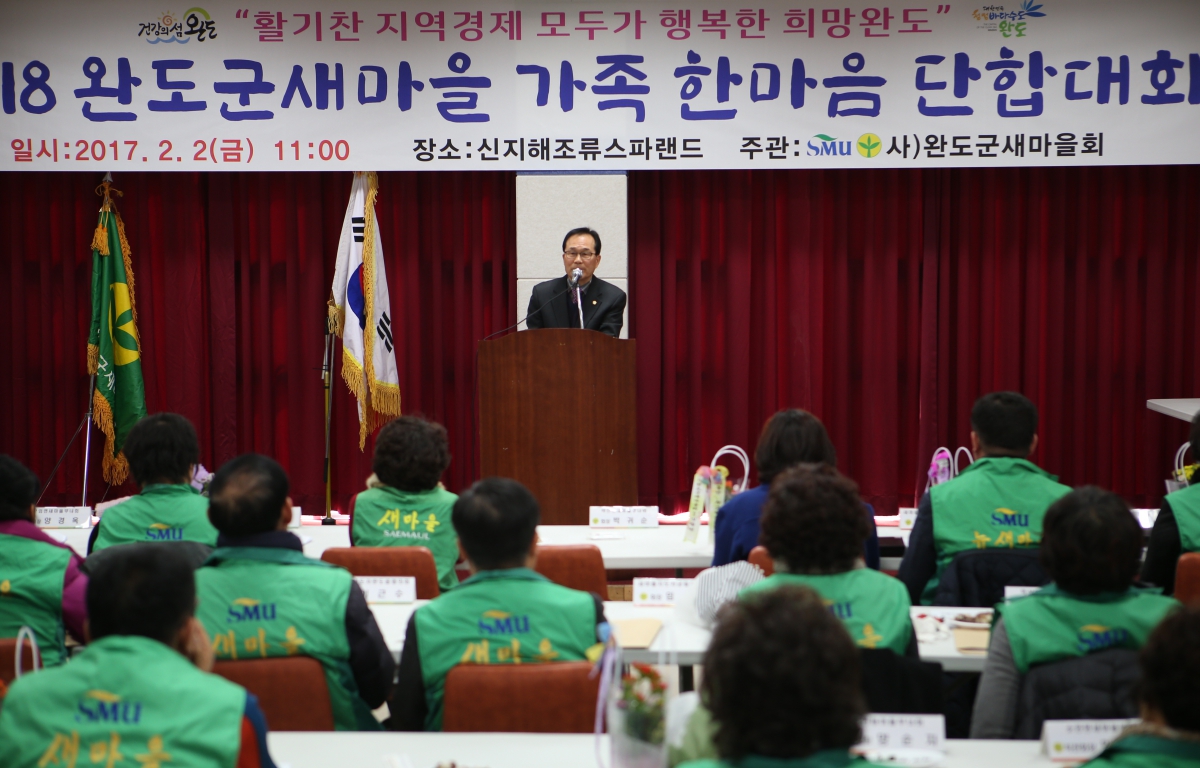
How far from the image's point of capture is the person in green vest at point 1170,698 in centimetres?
124

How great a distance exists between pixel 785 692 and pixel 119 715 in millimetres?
909

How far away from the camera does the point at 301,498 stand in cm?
592

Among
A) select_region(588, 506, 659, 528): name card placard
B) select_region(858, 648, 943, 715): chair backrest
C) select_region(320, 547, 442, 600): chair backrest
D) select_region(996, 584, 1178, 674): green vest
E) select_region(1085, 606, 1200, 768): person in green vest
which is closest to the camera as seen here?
select_region(1085, 606, 1200, 768): person in green vest

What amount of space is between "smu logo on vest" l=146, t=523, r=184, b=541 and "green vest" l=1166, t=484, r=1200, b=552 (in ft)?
8.46

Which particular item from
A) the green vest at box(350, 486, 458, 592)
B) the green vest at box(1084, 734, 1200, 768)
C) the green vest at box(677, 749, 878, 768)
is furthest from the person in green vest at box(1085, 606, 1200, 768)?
the green vest at box(350, 486, 458, 592)

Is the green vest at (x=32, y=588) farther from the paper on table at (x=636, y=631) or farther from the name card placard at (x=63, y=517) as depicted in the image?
the name card placard at (x=63, y=517)

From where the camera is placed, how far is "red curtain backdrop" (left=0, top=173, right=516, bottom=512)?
A: 5.78 m

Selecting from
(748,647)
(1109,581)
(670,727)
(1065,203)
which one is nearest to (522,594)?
(670,727)

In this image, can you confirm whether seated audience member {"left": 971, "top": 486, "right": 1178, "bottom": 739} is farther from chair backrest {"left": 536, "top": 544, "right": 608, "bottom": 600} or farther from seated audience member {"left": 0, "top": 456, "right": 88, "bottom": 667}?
seated audience member {"left": 0, "top": 456, "right": 88, "bottom": 667}

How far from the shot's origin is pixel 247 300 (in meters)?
5.86

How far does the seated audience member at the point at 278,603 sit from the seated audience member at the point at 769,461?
105 centimetres

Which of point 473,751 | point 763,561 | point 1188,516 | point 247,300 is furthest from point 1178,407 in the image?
point 247,300

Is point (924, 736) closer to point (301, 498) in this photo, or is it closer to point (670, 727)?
point (670, 727)

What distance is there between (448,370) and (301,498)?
3.58 ft
